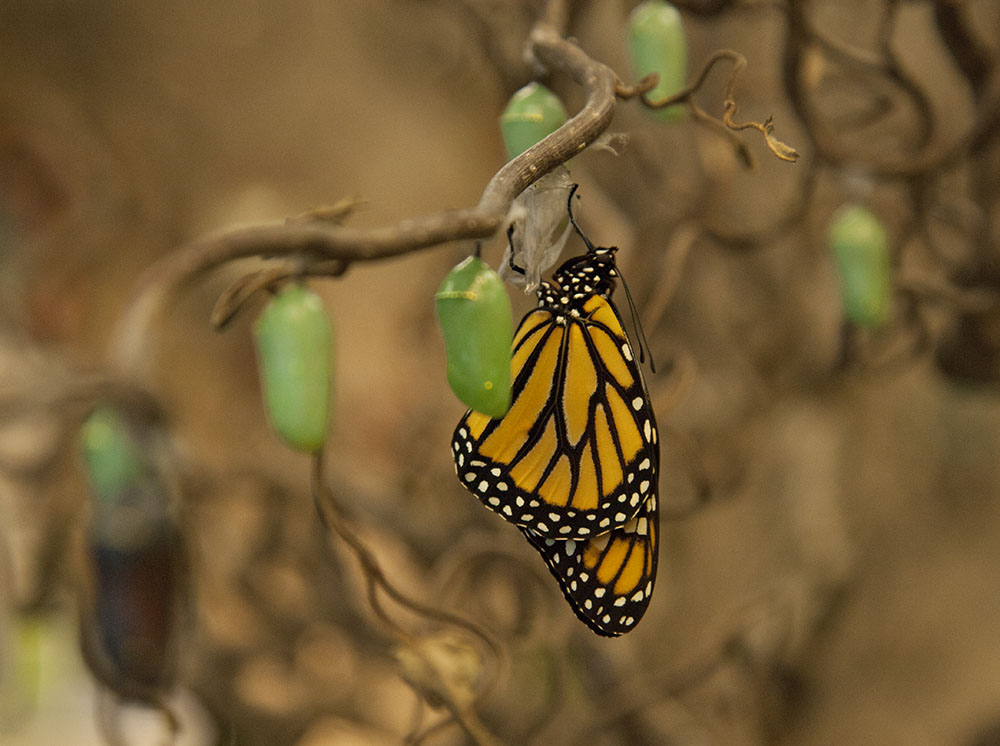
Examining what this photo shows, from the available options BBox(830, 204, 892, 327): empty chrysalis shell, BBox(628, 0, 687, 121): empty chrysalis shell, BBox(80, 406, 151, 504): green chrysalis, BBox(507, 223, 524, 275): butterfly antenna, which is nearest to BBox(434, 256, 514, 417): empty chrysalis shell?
BBox(507, 223, 524, 275): butterfly antenna

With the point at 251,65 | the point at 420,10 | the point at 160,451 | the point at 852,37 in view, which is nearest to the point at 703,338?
the point at 852,37

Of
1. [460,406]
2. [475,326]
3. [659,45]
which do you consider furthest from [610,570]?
[460,406]

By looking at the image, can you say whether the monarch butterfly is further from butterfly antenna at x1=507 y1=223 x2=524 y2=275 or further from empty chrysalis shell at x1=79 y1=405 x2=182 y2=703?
empty chrysalis shell at x1=79 y1=405 x2=182 y2=703

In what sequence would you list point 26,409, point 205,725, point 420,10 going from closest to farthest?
point 26,409 < point 205,725 < point 420,10

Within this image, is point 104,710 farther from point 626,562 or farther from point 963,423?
point 963,423

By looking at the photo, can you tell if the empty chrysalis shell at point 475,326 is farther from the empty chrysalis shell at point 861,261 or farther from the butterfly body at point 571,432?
the empty chrysalis shell at point 861,261

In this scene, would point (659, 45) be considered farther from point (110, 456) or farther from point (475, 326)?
point (110, 456)

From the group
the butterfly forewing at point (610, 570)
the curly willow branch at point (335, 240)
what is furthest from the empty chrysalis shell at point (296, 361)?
the butterfly forewing at point (610, 570)
